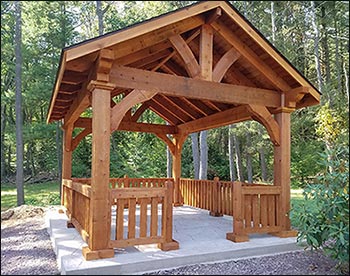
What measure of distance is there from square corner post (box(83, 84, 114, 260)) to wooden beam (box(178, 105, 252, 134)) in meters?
2.84

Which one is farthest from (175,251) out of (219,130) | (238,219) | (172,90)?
(219,130)

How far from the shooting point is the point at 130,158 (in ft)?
49.4

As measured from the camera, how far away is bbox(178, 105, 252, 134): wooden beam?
6559 mm

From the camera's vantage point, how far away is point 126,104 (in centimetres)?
432

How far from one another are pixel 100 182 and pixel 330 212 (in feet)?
9.78

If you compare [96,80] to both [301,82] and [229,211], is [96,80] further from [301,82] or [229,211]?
[229,211]

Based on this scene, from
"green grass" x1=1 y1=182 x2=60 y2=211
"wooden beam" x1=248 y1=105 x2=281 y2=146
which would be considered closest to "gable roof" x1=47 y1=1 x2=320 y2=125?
"wooden beam" x1=248 y1=105 x2=281 y2=146

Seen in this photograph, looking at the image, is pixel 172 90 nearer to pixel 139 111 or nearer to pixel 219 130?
pixel 139 111

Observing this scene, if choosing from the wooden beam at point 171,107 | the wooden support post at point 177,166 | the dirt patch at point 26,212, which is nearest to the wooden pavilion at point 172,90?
the wooden beam at point 171,107

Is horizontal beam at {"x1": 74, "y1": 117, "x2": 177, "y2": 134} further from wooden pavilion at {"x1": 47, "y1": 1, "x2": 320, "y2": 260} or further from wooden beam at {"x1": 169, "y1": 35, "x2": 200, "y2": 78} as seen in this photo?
wooden beam at {"x1": 169, "y1": 35, "x2": 200, "y2": 78}

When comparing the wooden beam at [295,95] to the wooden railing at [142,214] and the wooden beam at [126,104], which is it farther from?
the wooden railing at [142,214]

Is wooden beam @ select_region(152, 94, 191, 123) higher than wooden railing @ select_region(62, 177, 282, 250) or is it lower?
higher

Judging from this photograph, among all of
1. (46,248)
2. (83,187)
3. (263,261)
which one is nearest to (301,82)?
(263,261)

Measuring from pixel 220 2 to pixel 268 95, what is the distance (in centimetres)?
182
